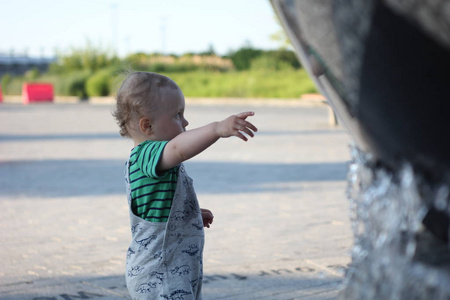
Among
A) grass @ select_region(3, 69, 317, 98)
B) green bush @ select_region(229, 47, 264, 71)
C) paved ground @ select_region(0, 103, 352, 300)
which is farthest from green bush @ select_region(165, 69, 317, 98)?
paved ground @ select_region(0, 103, 352, 300)

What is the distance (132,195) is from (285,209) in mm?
3515

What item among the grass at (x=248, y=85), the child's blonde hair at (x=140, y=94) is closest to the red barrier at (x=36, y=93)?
the grass at (x=248, y=85)

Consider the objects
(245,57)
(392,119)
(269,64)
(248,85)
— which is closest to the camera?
(392,119)

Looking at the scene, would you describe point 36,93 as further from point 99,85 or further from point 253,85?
point 253,85

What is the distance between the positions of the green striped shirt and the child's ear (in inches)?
2.2

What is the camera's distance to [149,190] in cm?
238

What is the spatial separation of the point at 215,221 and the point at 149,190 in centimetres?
302

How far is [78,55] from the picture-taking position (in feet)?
166

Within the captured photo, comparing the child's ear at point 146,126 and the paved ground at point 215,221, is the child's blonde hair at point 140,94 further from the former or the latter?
the paved ground at point 215,221

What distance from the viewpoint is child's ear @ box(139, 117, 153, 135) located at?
2.40m

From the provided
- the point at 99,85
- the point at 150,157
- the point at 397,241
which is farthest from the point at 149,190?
the point at 99,85

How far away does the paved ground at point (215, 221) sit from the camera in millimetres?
3588

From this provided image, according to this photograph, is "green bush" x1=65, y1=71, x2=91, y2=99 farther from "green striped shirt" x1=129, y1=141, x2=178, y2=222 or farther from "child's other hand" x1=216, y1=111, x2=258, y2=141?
"child's other hand" x1=216, y1=111, x2=258, y2=141

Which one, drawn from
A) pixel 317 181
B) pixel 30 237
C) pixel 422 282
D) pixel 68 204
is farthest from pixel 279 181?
pixel 422 282
